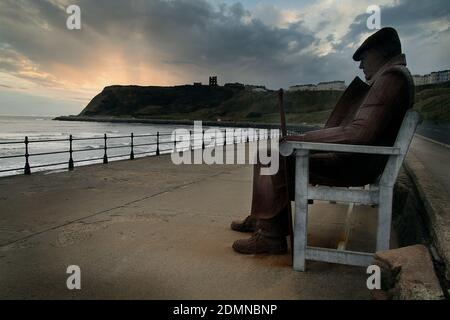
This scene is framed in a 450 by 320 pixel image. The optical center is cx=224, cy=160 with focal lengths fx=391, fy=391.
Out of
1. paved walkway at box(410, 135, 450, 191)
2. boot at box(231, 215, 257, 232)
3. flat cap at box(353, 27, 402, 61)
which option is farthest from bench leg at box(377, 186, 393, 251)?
paved walkway at box(410, 135, 450, 191)

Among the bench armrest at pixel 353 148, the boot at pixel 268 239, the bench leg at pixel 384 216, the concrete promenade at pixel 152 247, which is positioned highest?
the bench armrest at pixel 353 148

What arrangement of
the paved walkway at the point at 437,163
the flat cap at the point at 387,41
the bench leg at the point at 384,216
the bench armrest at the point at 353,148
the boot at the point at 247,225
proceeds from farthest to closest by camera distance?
the paved walkway at the point at 437,163 < the boot at the point at 247,225 < the flat cap at the point at 387,41 < the bench leg at the point at 384,216 < the bench armrest at the point at 353,148

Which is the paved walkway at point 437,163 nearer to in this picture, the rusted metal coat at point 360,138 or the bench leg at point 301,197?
the rusted metal coat at point 360,138

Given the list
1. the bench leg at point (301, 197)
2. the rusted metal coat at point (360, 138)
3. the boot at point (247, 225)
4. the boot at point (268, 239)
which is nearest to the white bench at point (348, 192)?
the bench leg at point (301, 197)

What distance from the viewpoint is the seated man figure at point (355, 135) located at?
9.39ft

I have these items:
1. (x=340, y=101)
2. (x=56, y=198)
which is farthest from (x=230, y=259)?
(x=56, y=198)

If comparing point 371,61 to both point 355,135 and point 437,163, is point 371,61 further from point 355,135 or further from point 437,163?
point 437,163

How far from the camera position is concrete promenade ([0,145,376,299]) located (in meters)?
2.82

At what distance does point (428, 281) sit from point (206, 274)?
63.7 inches

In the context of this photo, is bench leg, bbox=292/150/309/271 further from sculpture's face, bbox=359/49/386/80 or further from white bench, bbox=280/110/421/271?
sculpture's face, bbox=359/49/386/80

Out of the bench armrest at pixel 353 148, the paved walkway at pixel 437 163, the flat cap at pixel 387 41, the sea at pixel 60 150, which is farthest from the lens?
the sea at pixel 60 150

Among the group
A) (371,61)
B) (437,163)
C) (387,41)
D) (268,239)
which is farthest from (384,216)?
(437,163)

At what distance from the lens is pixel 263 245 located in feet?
11.5
